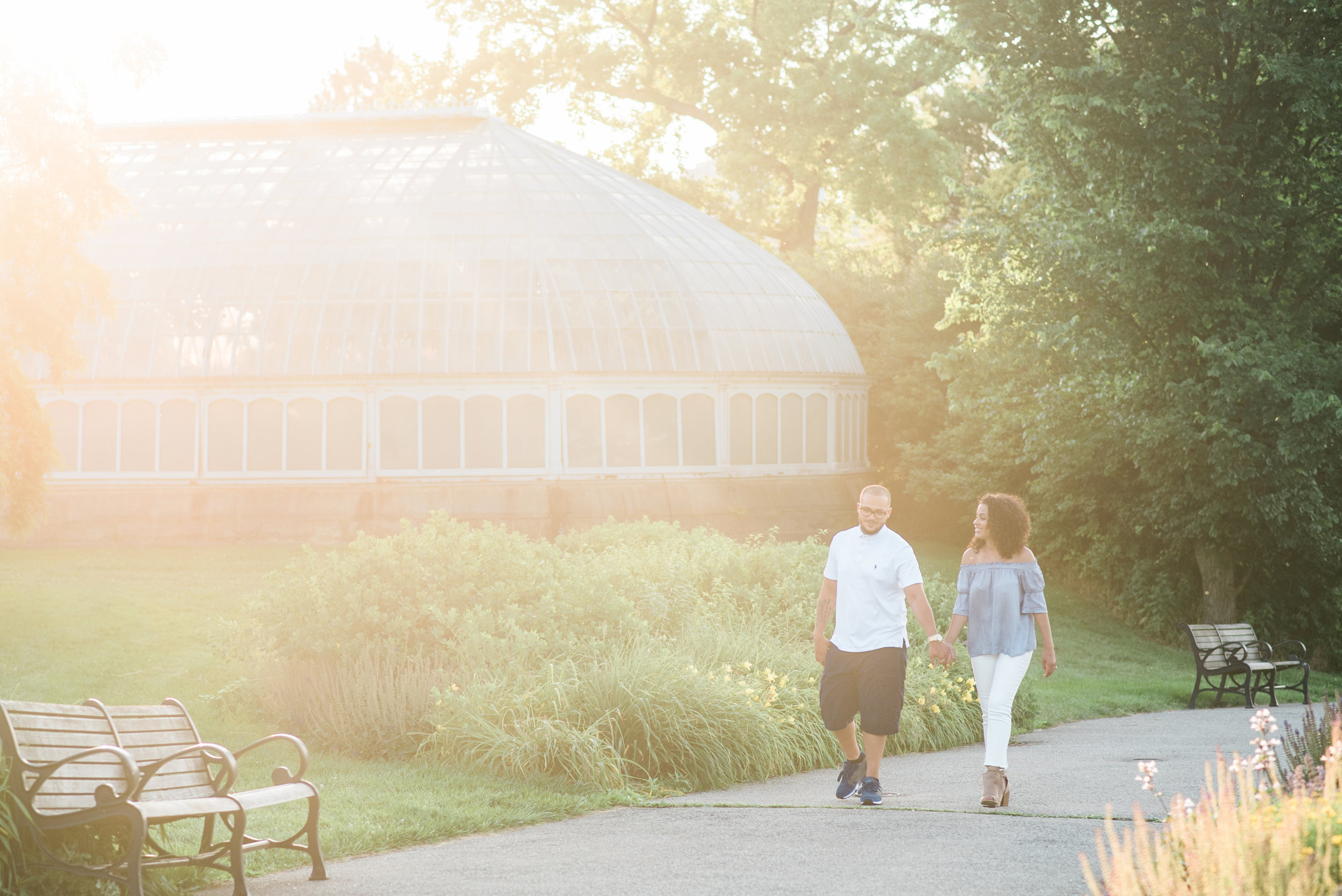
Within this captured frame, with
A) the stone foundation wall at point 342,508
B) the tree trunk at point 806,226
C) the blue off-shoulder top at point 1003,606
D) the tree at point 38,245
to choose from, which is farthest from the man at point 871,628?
the tree trunk at point 806,226

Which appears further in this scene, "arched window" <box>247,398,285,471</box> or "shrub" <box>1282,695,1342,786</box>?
"arched window" <box>247,398,285,471</box>

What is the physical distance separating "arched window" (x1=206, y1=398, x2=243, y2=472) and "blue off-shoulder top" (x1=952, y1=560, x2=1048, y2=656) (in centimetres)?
2234

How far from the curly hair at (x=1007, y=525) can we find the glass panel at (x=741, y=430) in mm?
20595

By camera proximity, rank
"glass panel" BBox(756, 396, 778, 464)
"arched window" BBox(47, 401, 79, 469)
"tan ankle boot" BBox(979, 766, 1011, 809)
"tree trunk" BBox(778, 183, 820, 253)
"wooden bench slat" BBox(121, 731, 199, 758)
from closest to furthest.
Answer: "wooden bench slat" BBox(121, 731, 199, 758) → "tan ankle boot" BBox(979, 766, 1011, 809) → "arched window" BBox(47, 401, 79, 469) → "glass panel" BBox(756, 396, 778, 464) → "tree trunk" BBox(778, 183, 820, 253)

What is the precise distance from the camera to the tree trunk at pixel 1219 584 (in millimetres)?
22297

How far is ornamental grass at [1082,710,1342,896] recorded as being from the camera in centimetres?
489

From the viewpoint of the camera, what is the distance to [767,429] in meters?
30.2

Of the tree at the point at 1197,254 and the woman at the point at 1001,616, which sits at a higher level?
the tree at the point at 1197,254

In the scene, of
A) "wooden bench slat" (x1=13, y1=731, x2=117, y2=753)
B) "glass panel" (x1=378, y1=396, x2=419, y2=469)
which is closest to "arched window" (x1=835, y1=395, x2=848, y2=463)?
"glass panel" (x1=378, y1=396, x2=419, y2=469)

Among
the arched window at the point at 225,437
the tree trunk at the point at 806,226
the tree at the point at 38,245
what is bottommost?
the arched window at the point at 225,437

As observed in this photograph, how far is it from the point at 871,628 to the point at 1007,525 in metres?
1.09

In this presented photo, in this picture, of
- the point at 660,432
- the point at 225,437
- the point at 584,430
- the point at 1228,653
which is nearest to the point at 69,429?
the point at 225,437

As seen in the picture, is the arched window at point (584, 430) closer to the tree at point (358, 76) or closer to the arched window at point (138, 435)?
the arched window at point (138, 435)

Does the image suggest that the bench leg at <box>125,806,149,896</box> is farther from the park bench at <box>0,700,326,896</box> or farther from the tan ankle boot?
the tan ankle boot
